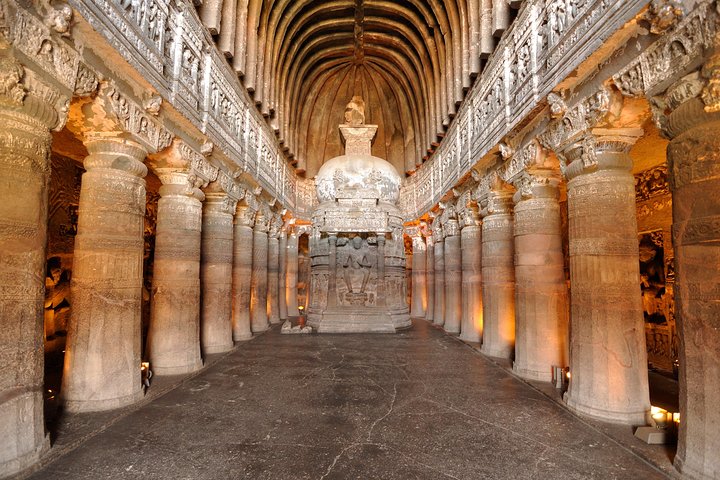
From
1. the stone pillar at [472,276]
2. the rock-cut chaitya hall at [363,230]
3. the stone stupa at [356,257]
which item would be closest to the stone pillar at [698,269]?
the rock-cut chaitya hall at [363,230]

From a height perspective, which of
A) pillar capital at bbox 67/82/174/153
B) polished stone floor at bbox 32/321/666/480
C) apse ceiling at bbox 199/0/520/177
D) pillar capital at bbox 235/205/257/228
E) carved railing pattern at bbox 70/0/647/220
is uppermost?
apse ceiling at bbox 199/0/520/177

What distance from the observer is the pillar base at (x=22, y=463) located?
10.2ft

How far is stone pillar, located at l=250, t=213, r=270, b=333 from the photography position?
11570 millimetres

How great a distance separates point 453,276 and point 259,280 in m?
6.35

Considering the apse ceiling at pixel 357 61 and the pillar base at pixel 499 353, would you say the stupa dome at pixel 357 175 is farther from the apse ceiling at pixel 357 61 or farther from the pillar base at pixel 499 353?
the pillar base at pixel 499 353

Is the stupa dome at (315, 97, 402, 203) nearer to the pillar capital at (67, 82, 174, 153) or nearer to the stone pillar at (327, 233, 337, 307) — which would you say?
the stone pillar at (327, 233, 337, 307)

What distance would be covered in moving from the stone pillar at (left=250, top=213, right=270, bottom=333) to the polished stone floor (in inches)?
192

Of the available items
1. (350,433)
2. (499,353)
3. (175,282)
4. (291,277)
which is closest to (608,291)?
(350,433)

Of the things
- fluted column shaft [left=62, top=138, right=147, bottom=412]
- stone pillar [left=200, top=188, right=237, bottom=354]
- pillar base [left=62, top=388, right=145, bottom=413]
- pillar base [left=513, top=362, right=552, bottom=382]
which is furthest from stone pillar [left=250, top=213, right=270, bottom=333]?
pillar base [left=513, top=362, right=552, bottom=382]

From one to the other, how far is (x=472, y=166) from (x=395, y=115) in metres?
13.1

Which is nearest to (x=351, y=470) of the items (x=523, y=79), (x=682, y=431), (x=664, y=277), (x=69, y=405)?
(x=682, y=431)

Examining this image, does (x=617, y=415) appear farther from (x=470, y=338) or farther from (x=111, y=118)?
(x=111, y=118)

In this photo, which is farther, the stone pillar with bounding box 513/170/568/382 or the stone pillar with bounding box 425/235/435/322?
the stone pillar with bounding box 425/235/435/322

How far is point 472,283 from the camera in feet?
32.3
